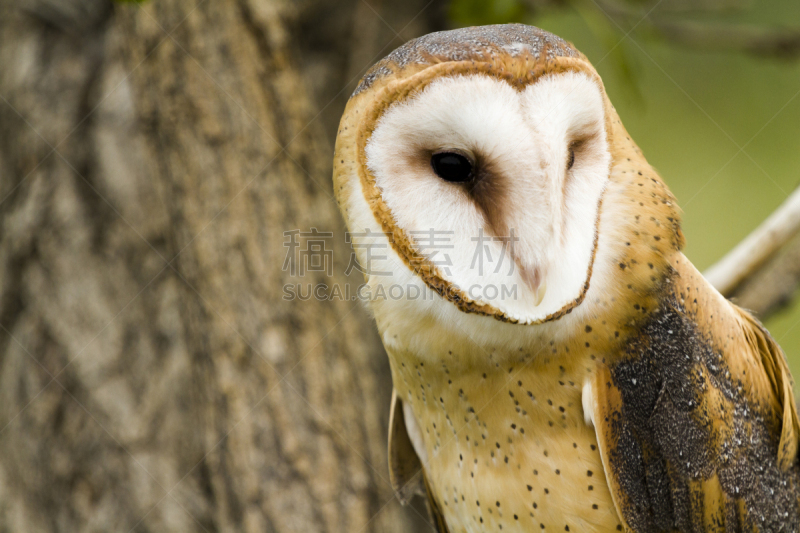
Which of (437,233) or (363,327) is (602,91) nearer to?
(437,233)

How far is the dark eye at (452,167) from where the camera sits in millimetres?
654

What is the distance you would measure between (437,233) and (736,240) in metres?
2.23

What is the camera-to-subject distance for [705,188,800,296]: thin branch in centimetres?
119

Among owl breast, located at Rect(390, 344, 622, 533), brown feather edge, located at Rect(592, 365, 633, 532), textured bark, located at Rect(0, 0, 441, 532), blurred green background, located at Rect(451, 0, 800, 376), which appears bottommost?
textured bark, located at Rect(0, 0, 441, 532)

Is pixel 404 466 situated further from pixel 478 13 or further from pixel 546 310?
pixel 478 13

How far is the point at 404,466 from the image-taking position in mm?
1141

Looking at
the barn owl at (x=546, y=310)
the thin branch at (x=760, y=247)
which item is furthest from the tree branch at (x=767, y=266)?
the barn owl at (x=546, y=310)

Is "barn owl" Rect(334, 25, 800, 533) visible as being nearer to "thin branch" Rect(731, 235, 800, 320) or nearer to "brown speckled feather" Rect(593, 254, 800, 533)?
"brown speckled feather" Rect(593, 254, 800, 533)

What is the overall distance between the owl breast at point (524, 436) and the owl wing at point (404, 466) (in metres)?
0.18

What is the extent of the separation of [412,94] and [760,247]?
929 millimetres

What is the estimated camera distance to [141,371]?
193 centimetres

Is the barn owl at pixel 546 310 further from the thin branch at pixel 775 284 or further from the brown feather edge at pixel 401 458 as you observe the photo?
the thin branch at pixel 775 284

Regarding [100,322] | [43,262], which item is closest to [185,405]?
[100,322]

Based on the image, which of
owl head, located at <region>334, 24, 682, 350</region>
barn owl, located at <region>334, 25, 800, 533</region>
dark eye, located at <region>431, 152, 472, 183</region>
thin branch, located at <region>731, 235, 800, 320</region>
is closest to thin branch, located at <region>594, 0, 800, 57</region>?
thin branch, located at <region>731, 235, 800, 320</region>
